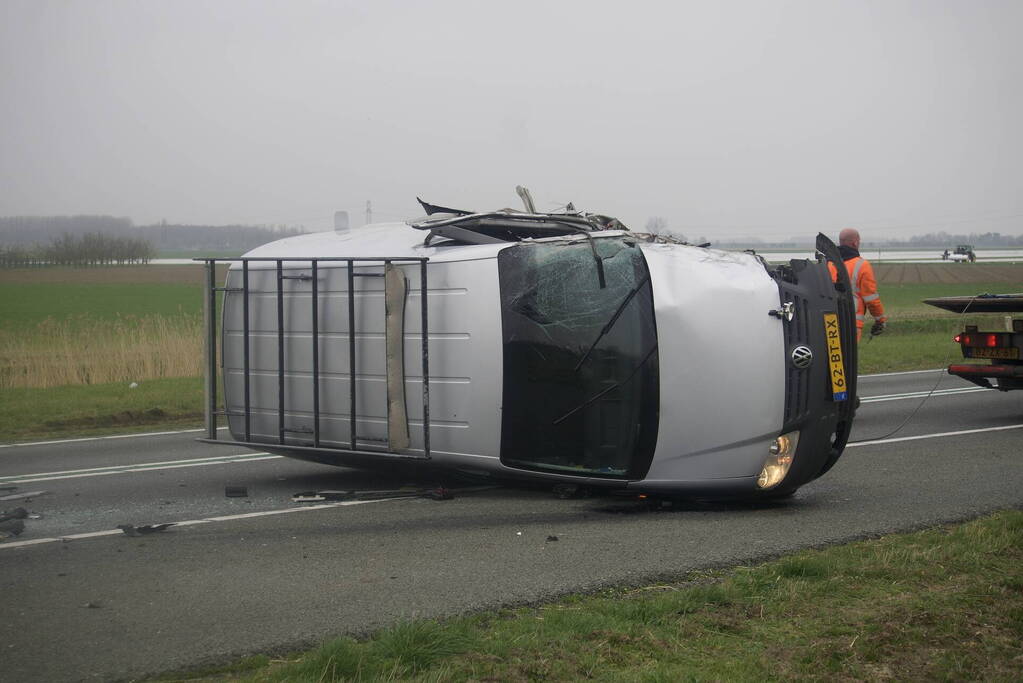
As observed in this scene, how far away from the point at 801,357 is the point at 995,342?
588 centimetres

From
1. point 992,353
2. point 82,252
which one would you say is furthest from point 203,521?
point 82,252

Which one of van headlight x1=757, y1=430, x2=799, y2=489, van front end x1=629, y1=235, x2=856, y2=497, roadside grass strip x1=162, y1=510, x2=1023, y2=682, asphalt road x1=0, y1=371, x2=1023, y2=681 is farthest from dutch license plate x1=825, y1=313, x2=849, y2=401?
roadside grass strip x1=162, y1=510, x2=1023, y2=682

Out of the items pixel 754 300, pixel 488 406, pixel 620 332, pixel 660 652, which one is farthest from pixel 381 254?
pixel 660 652

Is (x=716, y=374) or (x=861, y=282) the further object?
(x=861, y=282)

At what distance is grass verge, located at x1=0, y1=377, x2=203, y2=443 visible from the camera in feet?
42.7

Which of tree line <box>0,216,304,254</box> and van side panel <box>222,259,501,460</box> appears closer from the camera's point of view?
van side panel <box>222,259,501,460</box>

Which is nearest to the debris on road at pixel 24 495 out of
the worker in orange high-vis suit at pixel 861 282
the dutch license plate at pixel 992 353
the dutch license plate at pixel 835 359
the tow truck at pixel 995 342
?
the dutch license plate at pixel 835 359

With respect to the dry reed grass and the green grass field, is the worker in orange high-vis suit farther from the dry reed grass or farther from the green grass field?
the green grass field

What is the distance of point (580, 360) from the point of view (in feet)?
22.7

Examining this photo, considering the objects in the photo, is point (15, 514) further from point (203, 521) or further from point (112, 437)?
point (112, 437)

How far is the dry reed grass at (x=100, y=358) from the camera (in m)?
17.1

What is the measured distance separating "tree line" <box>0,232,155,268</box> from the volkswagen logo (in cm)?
7010

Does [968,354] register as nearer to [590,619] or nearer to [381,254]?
[381,254]

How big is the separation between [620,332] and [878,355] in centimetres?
1416
